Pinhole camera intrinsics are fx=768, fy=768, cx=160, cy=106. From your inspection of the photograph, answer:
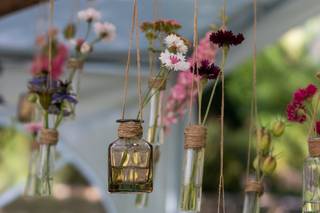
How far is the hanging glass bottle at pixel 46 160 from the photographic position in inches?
94.8

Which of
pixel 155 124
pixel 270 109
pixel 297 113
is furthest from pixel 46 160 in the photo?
pixel 270 109

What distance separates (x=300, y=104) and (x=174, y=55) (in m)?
→ 0.35

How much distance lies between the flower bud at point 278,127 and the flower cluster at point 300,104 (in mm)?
193

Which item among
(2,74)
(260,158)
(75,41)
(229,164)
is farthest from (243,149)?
(260,158)

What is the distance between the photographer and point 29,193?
2.60 m

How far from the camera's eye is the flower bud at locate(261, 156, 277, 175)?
209 cm

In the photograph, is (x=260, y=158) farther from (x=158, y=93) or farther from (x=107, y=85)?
(x=107, y=85)

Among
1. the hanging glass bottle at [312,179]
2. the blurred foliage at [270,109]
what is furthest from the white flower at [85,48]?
the blurred foliage at [270,109]

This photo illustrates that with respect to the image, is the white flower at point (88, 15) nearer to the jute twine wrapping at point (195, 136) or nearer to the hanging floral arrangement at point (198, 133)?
the hanging floral arrangement at point (198, 133)

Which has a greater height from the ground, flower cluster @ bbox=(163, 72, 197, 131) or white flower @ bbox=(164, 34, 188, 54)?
white flower @ bbox=(164, 34, 188, 54)

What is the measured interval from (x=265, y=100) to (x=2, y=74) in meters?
3.21

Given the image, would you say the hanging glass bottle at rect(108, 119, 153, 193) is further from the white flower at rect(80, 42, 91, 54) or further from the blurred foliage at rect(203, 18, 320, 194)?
the blurred foliage at rect(203, 18, 320, 194)

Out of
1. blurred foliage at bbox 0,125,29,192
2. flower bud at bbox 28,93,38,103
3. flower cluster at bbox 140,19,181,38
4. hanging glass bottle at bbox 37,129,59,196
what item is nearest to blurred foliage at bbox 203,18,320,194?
blurred foliage at bbox 0,125,29,192

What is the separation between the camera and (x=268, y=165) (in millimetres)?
2088
